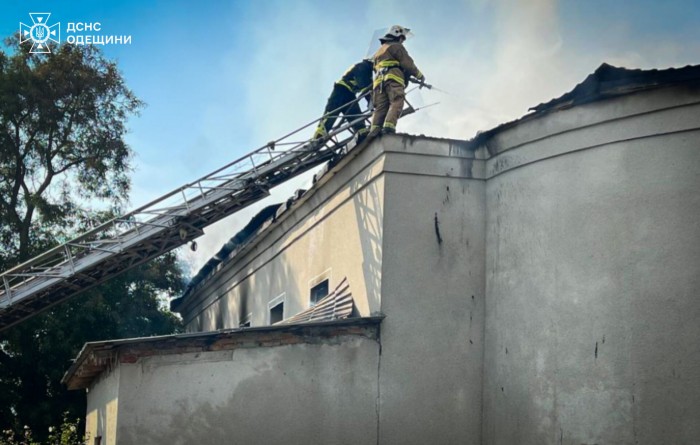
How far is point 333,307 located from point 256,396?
2.35 metres

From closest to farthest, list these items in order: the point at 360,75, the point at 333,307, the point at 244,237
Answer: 1. the point at 333,307
2. the point at 360,75
3. the point at 244,237

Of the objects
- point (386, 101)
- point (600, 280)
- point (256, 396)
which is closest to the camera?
point (600, 280)

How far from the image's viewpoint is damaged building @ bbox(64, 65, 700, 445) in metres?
10.5

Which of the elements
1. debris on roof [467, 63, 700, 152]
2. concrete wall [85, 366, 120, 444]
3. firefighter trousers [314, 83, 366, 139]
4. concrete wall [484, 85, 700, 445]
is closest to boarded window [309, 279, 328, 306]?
firefighter trousers [314, 83, 366, 139]

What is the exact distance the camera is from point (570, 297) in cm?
1120

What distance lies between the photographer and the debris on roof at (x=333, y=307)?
43.3 feet

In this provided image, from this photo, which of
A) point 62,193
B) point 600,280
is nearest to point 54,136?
point 62,193

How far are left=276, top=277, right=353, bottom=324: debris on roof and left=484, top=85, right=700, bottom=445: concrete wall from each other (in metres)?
2.08

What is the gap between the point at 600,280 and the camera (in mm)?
10914

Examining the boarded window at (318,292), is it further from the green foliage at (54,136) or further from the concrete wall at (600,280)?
the green foliage at (54,136)

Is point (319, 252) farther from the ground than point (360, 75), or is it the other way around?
point (360, 75)

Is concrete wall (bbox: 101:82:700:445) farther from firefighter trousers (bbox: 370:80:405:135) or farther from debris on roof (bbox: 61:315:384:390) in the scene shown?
firefighter trousers (bbox: 370:80:405:135)

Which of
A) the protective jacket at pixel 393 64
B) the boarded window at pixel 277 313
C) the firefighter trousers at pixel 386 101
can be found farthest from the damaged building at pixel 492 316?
the boarded window at pixel 277 313

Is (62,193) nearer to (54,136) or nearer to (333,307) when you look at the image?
(54,136)
